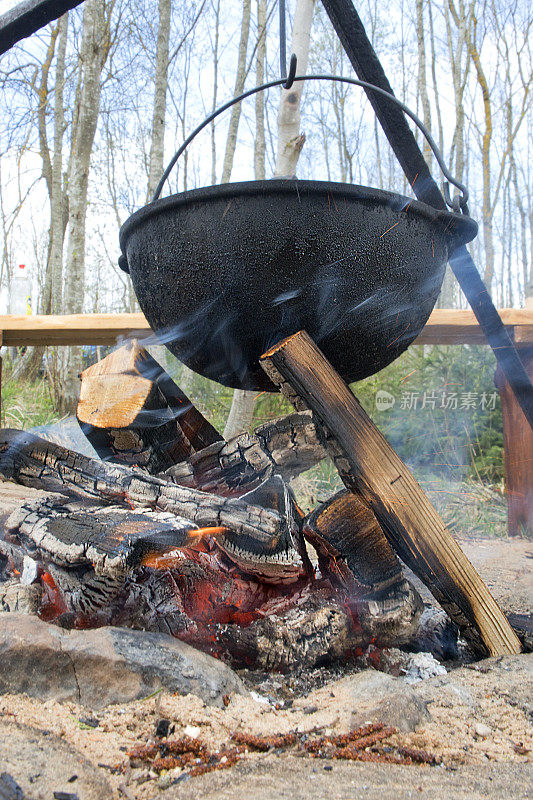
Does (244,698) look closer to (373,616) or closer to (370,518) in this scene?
(373,616)

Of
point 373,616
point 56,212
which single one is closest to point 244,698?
point 373,616

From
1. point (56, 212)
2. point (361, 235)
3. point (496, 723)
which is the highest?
point (56, 212)

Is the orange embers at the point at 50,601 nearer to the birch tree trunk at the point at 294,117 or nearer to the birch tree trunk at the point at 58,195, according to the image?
the birch tree trunk at the point at 294,117

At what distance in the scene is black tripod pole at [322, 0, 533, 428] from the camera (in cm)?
147

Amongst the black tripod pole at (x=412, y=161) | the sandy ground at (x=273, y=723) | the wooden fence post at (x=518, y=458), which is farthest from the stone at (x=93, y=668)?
the wooden fence post at (x=518, y=458)

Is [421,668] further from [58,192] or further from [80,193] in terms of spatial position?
[58,192]

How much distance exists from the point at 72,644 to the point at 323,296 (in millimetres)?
865

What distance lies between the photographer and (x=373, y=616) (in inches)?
48.9

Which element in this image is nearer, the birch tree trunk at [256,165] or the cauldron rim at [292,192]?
the cauldron rim at [292,192]

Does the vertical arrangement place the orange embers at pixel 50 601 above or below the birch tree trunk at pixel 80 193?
below

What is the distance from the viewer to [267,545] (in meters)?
1.18

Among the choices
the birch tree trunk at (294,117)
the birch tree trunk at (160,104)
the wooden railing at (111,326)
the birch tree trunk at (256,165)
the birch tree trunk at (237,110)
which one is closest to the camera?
the wooden railing at (111,326)

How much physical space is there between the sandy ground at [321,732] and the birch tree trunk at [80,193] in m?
4.12

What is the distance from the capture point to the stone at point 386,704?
2.79 feet
